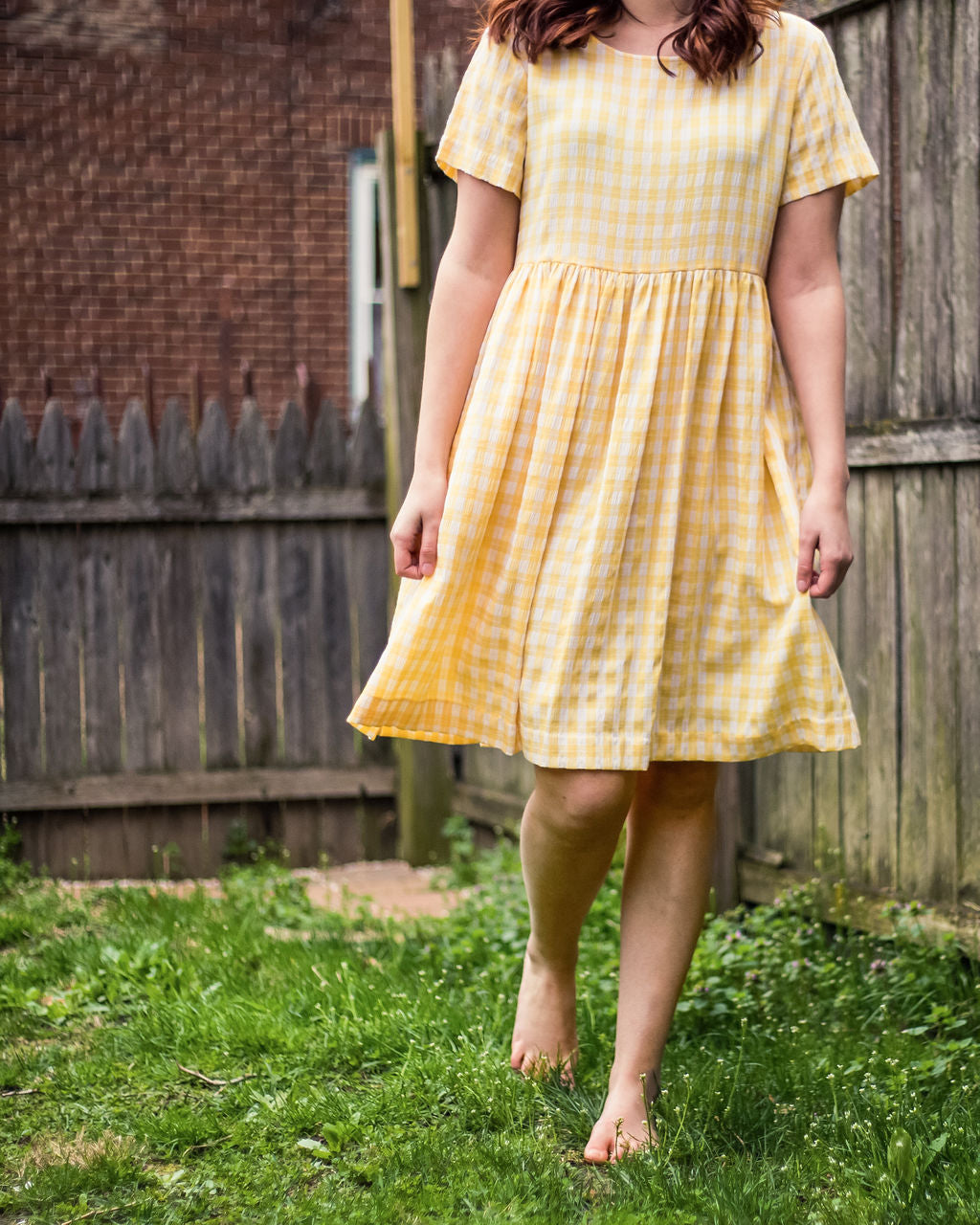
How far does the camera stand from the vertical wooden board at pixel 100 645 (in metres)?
5.02

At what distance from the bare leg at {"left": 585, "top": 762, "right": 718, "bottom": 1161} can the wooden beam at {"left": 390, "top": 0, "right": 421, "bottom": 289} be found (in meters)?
3.07

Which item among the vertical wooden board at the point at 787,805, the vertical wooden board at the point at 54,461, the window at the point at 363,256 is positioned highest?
the window at the point at 363,256

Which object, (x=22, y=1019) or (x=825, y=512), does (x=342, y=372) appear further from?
(x=825, y=512)

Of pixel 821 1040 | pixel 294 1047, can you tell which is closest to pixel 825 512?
pixel 821 1040

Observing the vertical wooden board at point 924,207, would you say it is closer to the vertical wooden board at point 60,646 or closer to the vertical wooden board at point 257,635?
the vertical wooden board at point 257,635

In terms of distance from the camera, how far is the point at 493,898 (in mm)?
3844

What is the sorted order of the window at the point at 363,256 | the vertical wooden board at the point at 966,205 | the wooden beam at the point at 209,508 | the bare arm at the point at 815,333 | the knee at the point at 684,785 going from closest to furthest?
the bare arm at the point at 815,333 → the knee at the point at 684,785 → the vertical wooden board at the point at 966,205 → the wooden beam at the point at 209,508 → the window at the point at 363,256

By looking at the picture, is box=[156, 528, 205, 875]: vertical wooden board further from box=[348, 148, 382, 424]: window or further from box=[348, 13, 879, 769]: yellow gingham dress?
box=[348, 148, 382, 424]: window

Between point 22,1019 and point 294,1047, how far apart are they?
76 cm

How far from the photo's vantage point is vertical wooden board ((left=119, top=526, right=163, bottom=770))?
5.04 metres

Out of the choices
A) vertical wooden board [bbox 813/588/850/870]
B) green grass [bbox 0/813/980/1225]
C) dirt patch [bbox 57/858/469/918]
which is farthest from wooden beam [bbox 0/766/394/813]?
vertical wooden board [bbox 813/588/850/870]

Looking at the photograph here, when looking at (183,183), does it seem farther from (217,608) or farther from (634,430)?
(634,430)

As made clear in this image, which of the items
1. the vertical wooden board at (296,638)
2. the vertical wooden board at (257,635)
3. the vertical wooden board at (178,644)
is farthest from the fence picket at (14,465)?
the vertical wooden board at (296,638)

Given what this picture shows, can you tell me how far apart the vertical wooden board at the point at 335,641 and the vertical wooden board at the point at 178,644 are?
0.51 meters
